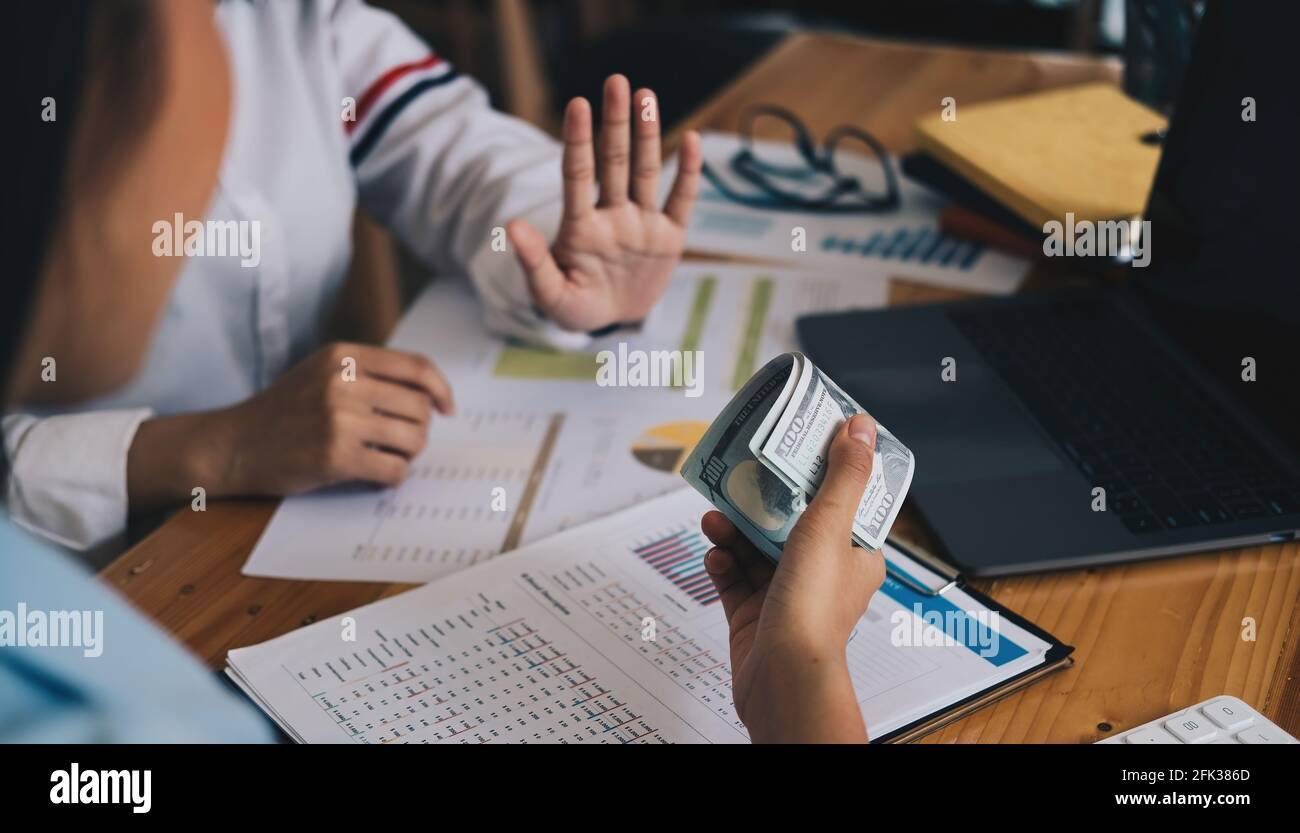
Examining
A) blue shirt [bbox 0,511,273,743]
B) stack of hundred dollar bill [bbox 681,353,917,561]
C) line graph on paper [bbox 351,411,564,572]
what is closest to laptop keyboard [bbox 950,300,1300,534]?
stack of hundred dollar bill [bbox 681,353,917,561]

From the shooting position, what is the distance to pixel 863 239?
4.11ft

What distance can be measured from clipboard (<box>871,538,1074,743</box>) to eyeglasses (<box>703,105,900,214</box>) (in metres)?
0.66

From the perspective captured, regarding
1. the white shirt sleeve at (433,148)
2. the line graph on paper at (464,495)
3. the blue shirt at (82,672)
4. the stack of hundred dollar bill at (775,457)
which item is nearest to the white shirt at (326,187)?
the white shirt sleeve at (433,148)

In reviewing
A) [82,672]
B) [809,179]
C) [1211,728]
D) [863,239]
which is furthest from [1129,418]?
[82,672]

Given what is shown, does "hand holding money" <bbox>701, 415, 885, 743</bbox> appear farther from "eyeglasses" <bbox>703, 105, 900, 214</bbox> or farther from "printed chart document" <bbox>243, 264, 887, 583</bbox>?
"eyeglasses" <bbox>703, 105, 900, 214</bbox>

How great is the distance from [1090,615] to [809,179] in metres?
0.77

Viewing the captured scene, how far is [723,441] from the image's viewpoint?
25.7 inches

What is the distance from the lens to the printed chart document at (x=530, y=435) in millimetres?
824

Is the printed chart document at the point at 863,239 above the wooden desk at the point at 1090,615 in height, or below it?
above

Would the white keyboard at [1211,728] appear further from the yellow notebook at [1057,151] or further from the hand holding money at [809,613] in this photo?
the yellow notebook at [1057,151]

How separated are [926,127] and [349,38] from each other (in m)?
0.64

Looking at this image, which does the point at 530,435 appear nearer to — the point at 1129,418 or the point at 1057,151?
the point at 1129,418
